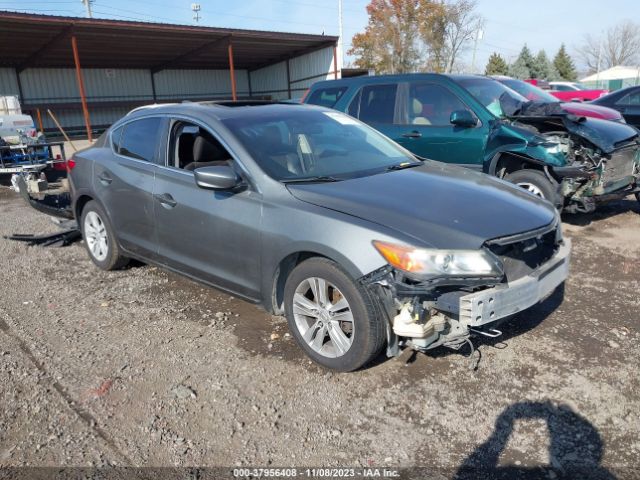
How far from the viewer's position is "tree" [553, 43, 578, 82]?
2245 inches

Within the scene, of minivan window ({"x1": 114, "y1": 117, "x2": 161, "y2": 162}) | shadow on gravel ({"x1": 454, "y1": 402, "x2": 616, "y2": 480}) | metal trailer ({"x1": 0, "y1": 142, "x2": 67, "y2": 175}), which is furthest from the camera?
metal trailer ({"x1": 0, "y1": 142, "x2": 67, "y2": 175})

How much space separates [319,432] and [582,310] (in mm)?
2539

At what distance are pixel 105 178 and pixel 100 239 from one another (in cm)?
71

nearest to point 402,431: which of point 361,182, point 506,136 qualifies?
point 361,182

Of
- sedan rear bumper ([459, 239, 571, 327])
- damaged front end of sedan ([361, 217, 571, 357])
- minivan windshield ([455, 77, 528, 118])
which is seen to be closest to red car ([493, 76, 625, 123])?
minivan windshield ([455, 77, 528, 118])

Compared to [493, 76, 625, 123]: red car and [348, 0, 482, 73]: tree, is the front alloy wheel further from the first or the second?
[348, 0, 482, 73]: tree

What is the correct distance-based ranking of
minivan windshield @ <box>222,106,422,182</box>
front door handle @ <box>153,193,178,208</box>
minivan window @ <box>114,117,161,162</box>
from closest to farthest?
minivan windshield @ <box>222,106,422,182</box> < front door handle @ <box>153,193,178,208</box> < minivan window @ <box>114,117,161,162</box>

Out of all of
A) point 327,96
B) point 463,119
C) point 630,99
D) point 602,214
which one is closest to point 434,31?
A: point 630,99

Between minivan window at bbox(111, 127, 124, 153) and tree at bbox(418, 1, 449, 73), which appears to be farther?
tree at bbox(418, 1, 449, 73)

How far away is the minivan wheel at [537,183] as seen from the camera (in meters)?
5.91

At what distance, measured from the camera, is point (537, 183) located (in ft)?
19.7

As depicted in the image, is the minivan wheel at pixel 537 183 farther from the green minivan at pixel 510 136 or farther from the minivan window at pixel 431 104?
the minivan window at pixel 431 104

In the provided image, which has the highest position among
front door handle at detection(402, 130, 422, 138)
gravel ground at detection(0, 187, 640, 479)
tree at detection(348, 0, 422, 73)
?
tree at detection(348, 0, 422, 73)

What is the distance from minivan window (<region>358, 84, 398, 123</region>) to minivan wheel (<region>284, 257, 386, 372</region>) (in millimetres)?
4338
